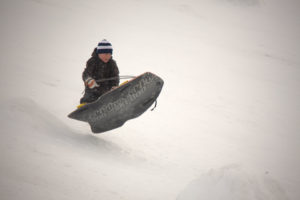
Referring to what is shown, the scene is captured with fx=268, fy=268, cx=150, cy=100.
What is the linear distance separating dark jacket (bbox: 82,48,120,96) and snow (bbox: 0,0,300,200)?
956 millimetres

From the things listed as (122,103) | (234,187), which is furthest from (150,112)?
(234,187)

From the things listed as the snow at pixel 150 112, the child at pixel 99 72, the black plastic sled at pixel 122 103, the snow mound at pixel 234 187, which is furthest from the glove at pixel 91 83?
the snow mound at pixel 234 187

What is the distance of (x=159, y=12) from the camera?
70.4 ft

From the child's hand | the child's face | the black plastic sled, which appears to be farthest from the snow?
the child's face

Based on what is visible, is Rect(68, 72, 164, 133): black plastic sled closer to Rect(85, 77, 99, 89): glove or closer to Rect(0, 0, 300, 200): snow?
Rect(85, 77, 99, 89): glove

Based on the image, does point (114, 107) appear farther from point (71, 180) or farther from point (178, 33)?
point (178, 33)

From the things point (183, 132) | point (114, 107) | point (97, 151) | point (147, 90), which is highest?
point (147, 90)

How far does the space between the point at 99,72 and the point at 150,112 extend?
3.12 meters

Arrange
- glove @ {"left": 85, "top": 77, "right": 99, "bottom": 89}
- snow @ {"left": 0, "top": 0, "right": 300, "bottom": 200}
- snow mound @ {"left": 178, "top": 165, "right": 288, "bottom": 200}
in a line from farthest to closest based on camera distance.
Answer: glove @ {"left": 85, "top": 77, "right": 99, "bottom": 89}
snow @ {"left": 0, "top": 0, "right": 300, "bottom": 200}
snow mound @ {"left": 178, "top": 165, "right": 288, "bottom": 200}

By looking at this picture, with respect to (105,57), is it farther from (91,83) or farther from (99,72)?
(91,83)

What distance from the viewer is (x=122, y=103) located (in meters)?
4.54

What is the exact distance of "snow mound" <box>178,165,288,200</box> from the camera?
338 centimetres

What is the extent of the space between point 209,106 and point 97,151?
5050mm

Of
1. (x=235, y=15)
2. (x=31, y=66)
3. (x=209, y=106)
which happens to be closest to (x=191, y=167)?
(x=209, y=106)
